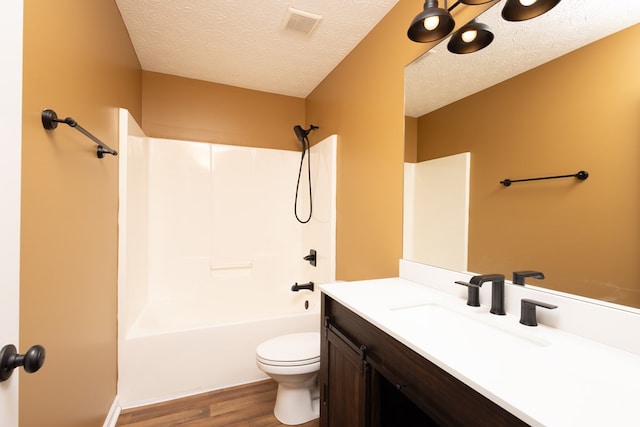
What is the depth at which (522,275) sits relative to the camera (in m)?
1.04

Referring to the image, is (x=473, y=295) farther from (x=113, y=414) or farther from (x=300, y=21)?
(x=113, y=414)

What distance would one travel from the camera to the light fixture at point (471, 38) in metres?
1.18

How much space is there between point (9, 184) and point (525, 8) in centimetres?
164

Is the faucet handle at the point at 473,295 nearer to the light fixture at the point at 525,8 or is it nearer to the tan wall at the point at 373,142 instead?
the tan wall at the point at 373,142

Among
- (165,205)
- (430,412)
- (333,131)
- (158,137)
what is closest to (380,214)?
(333,131)

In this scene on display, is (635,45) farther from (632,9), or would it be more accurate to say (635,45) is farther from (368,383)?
(368,383)

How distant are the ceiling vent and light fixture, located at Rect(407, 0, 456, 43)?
828 millimetres

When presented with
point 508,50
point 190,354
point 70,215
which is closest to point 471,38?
point 508,50

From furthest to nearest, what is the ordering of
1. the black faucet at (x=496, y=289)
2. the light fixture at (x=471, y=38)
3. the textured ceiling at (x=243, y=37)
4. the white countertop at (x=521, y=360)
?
the textured ceiling at (x=243, y=37)
the light fixture at (x=471, y=38)
the black faucet at (x=496, y=289)
the white countertop at (x=521, y=360)

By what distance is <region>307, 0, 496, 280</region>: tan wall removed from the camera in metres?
1.62

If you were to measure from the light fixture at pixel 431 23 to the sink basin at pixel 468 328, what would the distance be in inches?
45.0

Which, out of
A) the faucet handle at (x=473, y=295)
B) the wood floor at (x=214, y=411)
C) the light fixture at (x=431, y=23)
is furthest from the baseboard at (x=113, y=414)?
the light fixture at (x=431, y=23)

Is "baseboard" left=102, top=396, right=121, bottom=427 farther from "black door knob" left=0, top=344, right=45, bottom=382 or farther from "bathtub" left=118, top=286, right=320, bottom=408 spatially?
"black door knob" left=0, top=344, right=45, bottom=382

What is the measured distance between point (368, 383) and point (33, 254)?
1.22 m
